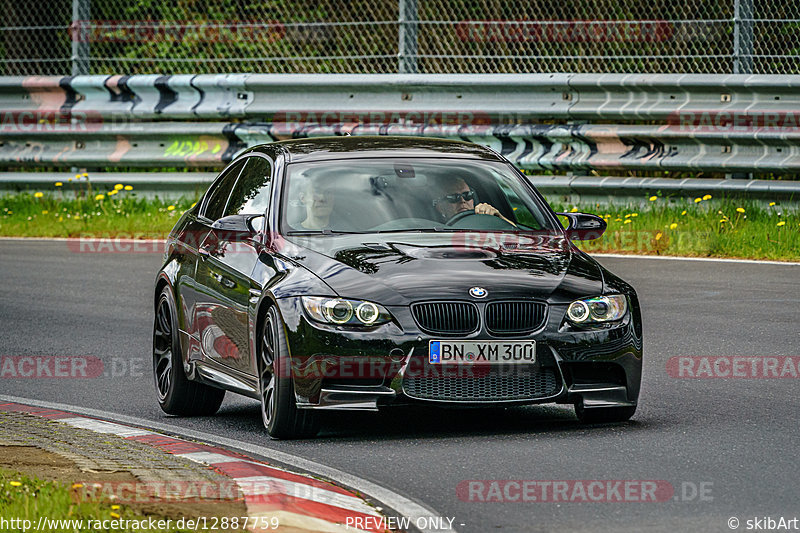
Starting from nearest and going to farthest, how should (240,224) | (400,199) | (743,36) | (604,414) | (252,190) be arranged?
(604,414)
(240,224)
(400,199)
(252,190)
(743,36)

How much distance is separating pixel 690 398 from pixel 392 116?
30.8ft

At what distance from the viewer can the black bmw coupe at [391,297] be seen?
7809mm

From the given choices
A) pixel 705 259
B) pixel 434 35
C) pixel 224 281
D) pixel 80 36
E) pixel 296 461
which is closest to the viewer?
pixel 296 461

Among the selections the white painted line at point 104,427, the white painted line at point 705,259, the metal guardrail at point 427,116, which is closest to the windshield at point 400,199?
the white painted line at point 104,427

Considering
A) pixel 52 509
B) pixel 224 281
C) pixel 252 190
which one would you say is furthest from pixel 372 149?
pixel 52 509

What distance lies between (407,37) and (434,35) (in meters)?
2.04

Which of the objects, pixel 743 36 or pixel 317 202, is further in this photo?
pixel 743 36

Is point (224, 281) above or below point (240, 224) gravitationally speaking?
below

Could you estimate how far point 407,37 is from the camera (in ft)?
58.9

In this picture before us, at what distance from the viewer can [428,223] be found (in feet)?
29.2

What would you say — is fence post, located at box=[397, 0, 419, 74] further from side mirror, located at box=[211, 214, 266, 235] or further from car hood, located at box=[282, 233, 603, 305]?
car hood, located at box=[282, 233, 603, 305]

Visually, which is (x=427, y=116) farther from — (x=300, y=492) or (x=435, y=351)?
(x=300, y=492)

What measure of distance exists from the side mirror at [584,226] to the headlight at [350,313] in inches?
67.9

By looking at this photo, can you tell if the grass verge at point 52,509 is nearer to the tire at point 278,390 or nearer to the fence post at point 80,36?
the tire at point 278,390
